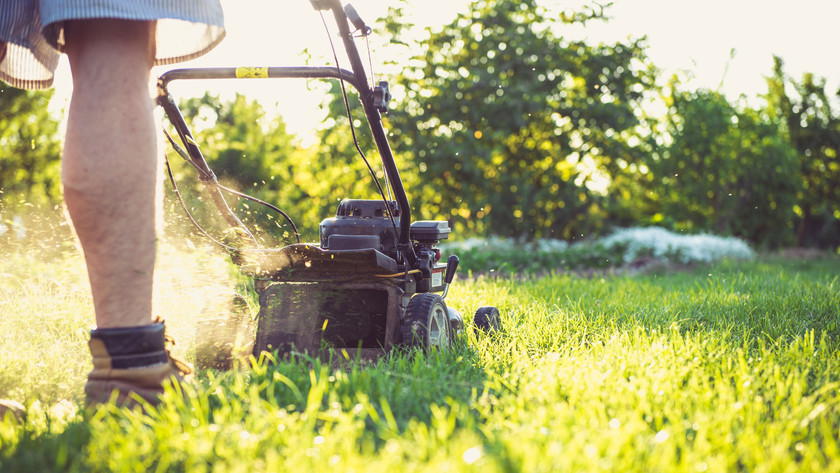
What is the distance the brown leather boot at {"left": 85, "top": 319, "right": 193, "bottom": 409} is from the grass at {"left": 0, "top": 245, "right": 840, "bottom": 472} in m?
0.07

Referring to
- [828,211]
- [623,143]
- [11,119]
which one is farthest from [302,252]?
[828,211]

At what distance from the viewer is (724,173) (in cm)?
991

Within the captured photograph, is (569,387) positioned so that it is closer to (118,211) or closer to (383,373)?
(383,373)

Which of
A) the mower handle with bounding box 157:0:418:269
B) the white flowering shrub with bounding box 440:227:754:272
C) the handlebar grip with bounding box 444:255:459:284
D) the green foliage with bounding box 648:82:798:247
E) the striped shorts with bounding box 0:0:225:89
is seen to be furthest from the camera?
the green foliage with bounding box 648:82:798:247

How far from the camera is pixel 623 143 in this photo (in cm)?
820

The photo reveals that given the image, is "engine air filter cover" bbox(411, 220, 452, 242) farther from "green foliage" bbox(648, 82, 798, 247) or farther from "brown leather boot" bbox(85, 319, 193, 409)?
"green foliage" bbox(648, 82, 798, 247)

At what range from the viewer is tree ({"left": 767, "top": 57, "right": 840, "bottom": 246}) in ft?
45.5

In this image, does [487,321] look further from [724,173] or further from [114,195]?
[724,173]

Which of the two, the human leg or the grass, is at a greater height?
the human leg

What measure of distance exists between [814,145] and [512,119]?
10297 mm

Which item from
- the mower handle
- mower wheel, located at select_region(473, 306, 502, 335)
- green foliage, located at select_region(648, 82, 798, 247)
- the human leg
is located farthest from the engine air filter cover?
green foliage, located at select_region(648, 82, 798, 247)

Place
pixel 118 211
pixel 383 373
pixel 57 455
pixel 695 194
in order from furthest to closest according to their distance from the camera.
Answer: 1. pixel 695 194
2. pixel 383 373
3. pixel 118 211
4. pixel 57 455

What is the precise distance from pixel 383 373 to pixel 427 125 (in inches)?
263

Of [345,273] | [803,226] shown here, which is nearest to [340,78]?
[345,273]
